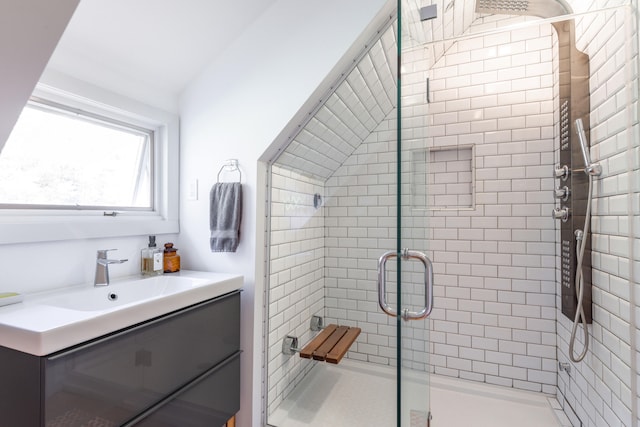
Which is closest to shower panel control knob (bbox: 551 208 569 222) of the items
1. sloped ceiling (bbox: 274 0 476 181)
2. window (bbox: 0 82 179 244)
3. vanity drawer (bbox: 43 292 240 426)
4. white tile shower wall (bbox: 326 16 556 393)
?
white tile shower wall (bbox: 326 16 556 393)

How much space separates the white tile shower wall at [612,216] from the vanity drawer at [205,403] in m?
1.80

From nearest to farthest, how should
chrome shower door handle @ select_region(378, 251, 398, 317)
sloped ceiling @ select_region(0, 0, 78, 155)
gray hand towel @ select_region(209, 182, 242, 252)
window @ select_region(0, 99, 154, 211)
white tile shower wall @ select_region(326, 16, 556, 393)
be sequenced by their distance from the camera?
sloped ceiling @ select_region(0, 0, 78, 155) → chrome shower door handle @ select_region(378, 251, 398, 317) → window @ select_region(0, 99, 154, 211) → gray hand towel @ select_region(209, 182, 242, 252) → white tile shower wall @ select_region(326, 16, 556, 393)

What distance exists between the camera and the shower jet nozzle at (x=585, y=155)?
5.03ft

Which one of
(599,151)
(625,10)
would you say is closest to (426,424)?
(599,151)

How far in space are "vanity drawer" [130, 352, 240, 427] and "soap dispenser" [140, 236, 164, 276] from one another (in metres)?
0.64

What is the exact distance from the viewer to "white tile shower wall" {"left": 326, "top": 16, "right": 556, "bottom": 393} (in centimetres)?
223

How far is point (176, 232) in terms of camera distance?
1979 millimetres

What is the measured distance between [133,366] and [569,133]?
2480mm

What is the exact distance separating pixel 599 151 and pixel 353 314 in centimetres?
153

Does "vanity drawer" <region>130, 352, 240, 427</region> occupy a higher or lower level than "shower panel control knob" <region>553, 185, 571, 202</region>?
lower

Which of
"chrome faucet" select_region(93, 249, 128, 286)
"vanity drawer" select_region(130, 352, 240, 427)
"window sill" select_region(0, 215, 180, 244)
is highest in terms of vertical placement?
"window sill" select_region(0, 215, 180, 244)

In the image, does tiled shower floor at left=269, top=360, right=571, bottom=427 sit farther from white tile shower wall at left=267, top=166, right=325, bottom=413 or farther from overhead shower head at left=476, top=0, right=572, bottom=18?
overhead shower head at left=476, top=0, right=572, bottom=18

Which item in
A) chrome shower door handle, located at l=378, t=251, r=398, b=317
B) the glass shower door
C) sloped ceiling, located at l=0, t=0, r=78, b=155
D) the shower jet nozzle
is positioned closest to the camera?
sloped ceiling, located at l=0, t=0, r=78, b=155

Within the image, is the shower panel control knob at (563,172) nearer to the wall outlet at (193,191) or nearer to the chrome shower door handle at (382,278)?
the chrome shower door handle at (382,278)
